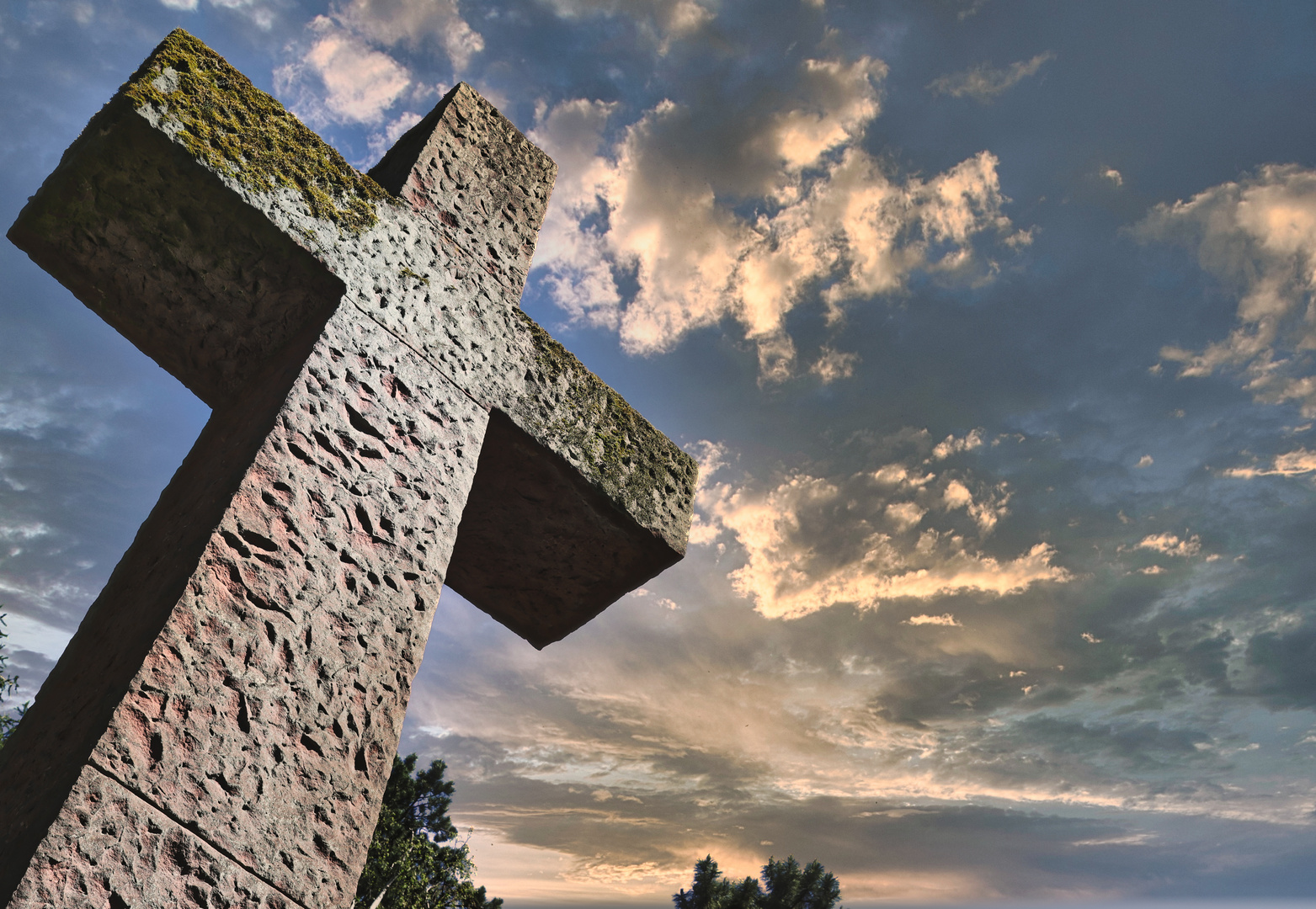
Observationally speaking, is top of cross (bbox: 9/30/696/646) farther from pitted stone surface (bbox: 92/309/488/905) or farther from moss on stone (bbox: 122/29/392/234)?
pitted stone surface (bbox: 92/309/488/905)

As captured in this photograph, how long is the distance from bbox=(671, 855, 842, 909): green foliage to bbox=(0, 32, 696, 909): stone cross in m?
28.8

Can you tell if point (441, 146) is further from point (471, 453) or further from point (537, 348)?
point (471, 453)

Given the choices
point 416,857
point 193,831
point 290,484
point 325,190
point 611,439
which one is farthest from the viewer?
point 416,857

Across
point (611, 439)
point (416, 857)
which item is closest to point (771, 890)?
point (416, 857)

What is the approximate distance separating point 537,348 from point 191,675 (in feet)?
5.12

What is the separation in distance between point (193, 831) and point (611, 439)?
69.0 inches

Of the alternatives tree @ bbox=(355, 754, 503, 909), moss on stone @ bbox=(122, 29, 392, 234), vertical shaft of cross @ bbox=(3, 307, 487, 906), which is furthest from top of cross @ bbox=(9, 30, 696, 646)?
tree @ bbox=(355, 754, 503, 909)

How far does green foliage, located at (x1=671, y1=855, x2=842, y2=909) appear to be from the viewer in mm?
26703

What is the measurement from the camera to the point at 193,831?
4.41ft

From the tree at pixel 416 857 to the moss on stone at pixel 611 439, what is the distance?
13.0 m

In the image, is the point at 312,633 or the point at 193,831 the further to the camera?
the point at 312,633

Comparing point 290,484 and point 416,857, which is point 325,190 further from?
point 416,857

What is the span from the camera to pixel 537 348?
2650mm

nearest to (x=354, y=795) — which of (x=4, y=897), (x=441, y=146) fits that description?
(x=4, y=897)
